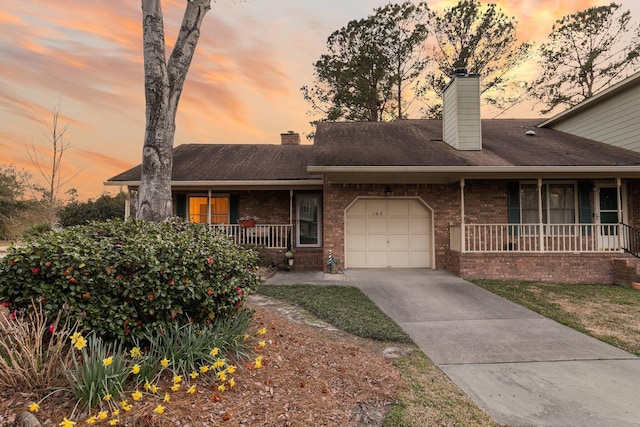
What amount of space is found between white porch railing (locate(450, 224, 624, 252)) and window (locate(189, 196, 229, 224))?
7.81 m

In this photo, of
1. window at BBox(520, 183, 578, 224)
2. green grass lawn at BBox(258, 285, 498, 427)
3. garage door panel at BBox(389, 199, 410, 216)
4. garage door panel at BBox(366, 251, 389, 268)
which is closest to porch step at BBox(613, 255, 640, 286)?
window at BBox(520, 183, 578, 224)

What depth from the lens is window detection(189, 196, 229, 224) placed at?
1222 centimetres

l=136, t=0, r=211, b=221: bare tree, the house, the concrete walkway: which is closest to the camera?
the concrete walkway

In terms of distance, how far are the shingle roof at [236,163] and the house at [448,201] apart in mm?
103

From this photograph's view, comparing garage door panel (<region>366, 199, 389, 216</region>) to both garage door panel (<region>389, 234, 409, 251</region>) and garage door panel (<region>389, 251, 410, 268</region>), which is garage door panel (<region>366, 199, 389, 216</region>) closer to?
garage door panel (<region>389, 234, 409, 251</region>)

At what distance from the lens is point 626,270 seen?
8789 mm

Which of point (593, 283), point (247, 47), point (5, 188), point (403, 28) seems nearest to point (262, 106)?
point (247, 47)

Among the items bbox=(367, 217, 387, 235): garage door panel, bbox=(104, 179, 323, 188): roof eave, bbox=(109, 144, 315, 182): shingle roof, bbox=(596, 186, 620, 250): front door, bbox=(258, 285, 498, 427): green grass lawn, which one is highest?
bbox=(109, 144, 315, 182): shingle roof

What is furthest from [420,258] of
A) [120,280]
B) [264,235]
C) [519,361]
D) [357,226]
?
[120,280]

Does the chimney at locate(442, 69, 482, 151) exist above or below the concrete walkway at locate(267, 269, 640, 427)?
above

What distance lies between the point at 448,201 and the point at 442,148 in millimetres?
1867

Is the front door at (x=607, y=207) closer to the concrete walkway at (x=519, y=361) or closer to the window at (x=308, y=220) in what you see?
the concrete walkway at (x=519, y=361)

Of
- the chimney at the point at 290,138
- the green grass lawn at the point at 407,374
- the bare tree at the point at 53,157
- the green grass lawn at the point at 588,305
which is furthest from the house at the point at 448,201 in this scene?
the bare tree at the point at 53,157

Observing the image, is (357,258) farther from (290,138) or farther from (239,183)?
(290,138)
